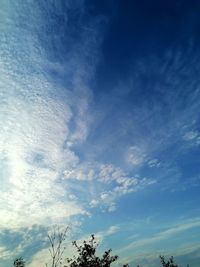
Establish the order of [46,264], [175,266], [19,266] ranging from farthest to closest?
[175,266] < [19,266] < [46,264]

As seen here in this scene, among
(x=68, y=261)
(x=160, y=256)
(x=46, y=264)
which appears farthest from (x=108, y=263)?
(x=160, y=256)

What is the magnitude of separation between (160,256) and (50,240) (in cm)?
3701

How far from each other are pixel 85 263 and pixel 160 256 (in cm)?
2885

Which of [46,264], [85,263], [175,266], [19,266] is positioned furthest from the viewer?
[175,266]

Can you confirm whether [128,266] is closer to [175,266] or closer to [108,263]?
[108,263]

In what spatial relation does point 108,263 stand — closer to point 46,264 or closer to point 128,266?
point 128,266

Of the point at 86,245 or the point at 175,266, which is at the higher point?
the point at 86,245

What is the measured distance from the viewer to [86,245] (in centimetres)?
4806

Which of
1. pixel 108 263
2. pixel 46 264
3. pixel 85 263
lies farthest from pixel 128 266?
pixel 46 264

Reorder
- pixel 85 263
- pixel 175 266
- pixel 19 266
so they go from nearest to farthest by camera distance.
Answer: pixel 85 263 → pixel 19 266 → pixel 175 266

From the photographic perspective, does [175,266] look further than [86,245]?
Yes

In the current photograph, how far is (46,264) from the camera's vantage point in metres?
42.1

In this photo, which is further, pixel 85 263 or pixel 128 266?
pixel 128 266

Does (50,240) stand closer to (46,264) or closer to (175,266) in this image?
(46,264)
